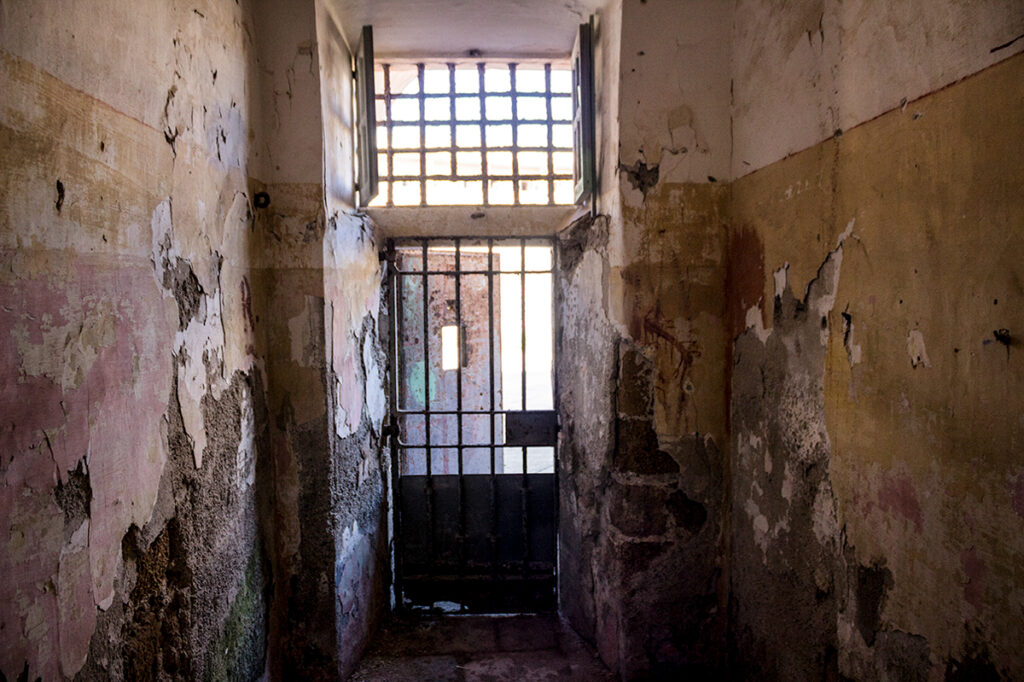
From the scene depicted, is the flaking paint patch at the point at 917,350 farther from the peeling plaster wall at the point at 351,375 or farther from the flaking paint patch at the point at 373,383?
the flaking paint patch at the point at 373,383

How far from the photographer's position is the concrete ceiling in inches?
104

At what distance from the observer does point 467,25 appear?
2855 mm

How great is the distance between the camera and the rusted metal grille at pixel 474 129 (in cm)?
324

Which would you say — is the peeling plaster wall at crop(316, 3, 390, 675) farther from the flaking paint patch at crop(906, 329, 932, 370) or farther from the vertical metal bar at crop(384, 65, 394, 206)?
the flaking paint patch at crop(906, 329, 932, 370)

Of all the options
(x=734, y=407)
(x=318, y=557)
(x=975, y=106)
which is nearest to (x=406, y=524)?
(x=318, y=557)

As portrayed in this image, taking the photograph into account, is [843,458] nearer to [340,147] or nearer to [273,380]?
[273,380]

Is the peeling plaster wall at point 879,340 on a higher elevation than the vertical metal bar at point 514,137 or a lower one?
lower

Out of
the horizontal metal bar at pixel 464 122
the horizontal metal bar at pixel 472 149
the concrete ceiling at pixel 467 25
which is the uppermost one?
the concrete ceiling at pixel 467 25

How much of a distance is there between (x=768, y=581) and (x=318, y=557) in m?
Answer: 1.72

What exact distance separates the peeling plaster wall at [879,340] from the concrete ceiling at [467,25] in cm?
90

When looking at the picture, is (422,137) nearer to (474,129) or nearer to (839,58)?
(474,129)

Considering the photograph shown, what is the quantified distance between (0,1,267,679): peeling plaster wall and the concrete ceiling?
69cm

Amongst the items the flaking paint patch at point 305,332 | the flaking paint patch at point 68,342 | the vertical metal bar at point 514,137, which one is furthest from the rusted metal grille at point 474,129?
the flaking paint patch at point 68,342

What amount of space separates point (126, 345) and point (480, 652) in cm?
224
